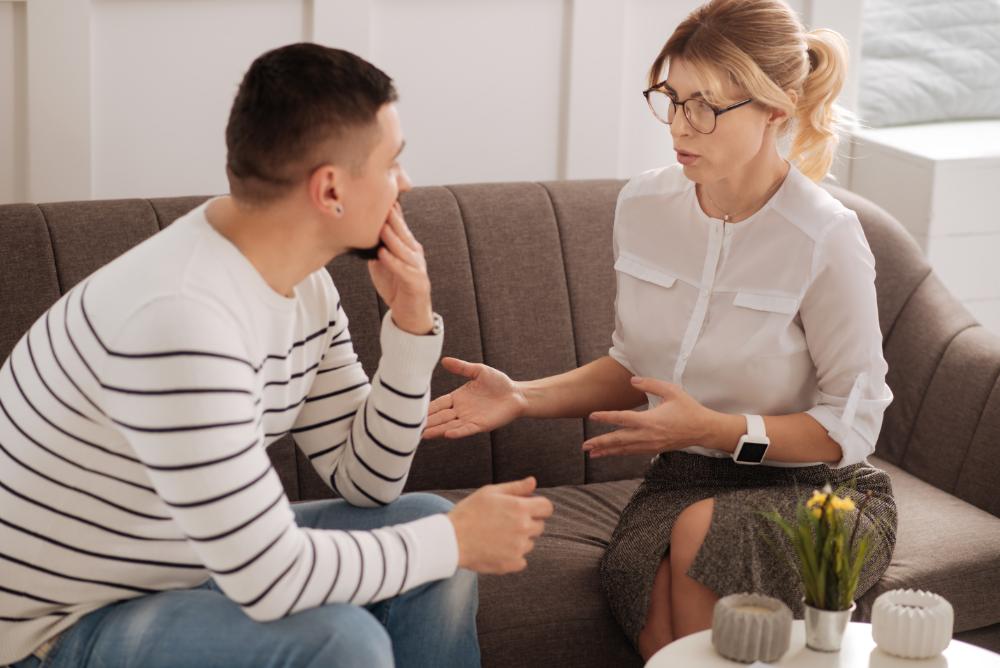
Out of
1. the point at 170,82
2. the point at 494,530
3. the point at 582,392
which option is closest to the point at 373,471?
the point at 494,530

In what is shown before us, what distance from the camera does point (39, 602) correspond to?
1.61m

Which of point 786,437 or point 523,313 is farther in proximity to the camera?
point 523,313

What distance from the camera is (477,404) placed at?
2.27 metres

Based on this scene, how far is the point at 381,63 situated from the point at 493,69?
247 millimetres

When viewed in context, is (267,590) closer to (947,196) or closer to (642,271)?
(642,271)

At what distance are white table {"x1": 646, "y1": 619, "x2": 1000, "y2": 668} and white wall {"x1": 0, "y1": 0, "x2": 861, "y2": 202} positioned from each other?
1.44m

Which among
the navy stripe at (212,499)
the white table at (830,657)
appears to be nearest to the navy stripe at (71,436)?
the navy stripe at (212,499)

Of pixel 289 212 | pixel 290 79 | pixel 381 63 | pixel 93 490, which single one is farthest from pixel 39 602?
pixel 381 63

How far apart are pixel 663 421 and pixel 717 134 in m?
0.45

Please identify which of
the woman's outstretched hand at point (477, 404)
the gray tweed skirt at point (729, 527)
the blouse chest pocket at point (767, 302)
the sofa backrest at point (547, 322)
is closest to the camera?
the gray tweed skirt at point (729, 527)

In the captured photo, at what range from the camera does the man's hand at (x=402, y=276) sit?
5.97ft

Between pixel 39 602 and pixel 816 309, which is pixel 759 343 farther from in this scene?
pixel 39 602

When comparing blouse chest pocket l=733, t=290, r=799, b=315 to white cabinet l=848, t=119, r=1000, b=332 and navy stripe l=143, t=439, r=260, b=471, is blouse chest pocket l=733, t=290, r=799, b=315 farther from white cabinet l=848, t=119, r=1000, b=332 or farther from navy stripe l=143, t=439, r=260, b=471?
white cabinet l=848, t=119, r=1000, b=332

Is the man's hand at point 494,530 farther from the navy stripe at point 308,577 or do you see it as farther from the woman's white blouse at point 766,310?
the woman's white blouse at point 766,310
